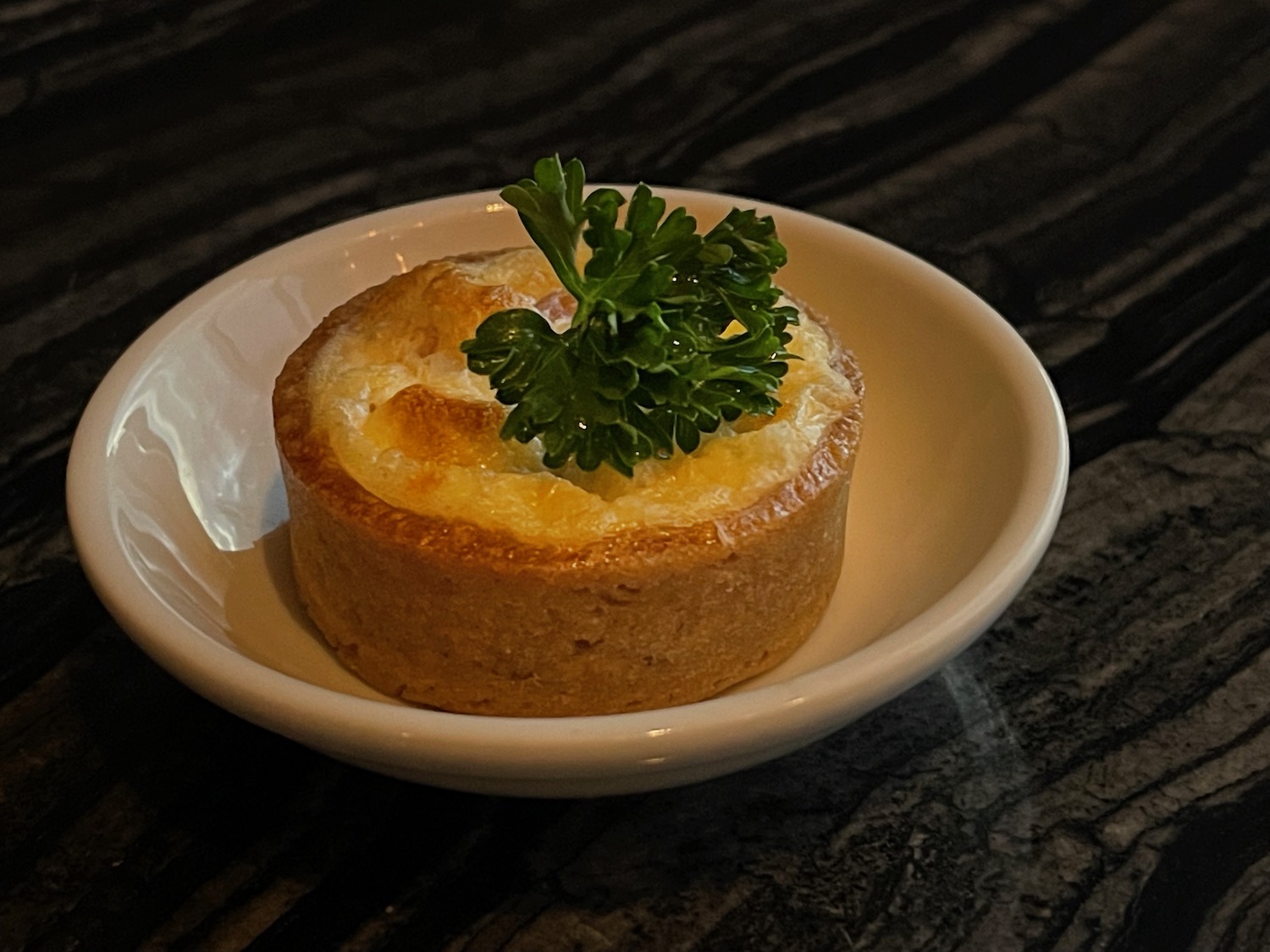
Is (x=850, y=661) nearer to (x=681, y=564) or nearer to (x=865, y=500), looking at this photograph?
(x=681, y=564)

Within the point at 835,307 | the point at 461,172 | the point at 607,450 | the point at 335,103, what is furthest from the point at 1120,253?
the point at 335,103

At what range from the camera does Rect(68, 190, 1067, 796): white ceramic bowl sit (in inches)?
38.4

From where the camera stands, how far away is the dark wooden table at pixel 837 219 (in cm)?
110

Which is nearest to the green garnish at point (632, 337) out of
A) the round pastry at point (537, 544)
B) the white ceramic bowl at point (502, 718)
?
the round pastry at point (537, 544)

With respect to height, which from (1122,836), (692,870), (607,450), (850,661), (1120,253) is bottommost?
(1120,253)

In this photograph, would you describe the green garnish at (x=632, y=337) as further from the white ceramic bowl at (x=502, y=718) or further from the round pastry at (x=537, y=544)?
the white ceramic bowl at (x=502, y=718)

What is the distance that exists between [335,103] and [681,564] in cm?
178

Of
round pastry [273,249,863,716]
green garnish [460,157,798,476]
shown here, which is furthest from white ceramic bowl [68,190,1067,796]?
green garnish [460,157,798,476]

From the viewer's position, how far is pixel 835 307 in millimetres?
1684

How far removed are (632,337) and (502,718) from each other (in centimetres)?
35

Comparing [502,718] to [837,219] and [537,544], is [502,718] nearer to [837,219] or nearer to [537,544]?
[537,544]

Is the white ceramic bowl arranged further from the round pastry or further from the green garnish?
the green garnish

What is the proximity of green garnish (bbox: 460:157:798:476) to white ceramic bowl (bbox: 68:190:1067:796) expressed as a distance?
10.1 inches

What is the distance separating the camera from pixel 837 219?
7.42 ft
